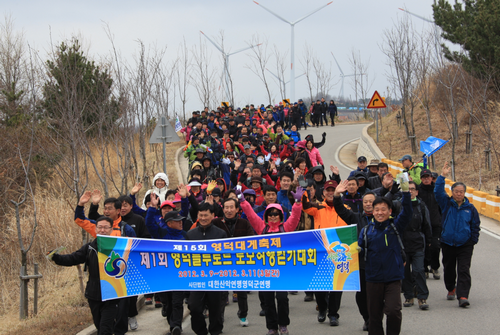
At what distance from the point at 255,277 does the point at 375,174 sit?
15.5 ft

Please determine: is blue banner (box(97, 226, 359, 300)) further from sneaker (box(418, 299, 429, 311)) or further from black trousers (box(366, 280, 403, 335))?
sneaker (box(418, 299, 429, 311))

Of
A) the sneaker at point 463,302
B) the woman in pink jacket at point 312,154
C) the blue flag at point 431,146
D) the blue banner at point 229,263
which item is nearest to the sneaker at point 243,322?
the blue banner at point 229,263

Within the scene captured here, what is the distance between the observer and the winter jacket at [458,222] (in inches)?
310

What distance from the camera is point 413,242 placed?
25.3 feet

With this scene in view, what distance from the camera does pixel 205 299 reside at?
22.2ft

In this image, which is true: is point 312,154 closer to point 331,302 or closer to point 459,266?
point 459,266

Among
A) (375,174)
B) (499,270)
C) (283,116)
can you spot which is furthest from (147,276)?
(283,116)

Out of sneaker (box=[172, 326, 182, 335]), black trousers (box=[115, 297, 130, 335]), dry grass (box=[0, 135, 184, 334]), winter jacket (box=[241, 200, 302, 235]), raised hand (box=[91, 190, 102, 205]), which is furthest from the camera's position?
dry grass (box=[0, 135, 184, 334])

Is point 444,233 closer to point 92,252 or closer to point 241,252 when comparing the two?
point 241,252

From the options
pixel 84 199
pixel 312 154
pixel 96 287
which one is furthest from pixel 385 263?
pixel 312 154

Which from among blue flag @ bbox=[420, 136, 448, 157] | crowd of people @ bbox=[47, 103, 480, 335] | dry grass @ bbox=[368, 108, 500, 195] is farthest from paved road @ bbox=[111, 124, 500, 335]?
dry grass @ bbox=[368, 108, 500, 195]

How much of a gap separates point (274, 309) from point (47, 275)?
7271 millimetres

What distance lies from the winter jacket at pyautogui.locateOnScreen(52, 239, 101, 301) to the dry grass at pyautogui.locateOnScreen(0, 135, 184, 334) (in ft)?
3.92

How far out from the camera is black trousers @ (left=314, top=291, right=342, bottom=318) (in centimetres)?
720
